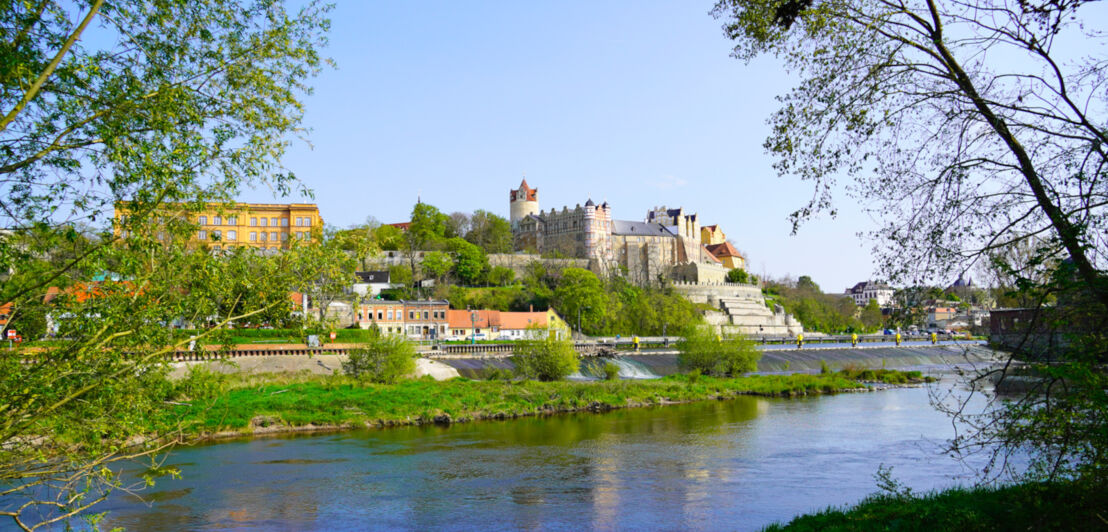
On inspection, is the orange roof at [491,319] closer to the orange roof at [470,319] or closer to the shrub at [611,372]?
the orange roof at [470,319]

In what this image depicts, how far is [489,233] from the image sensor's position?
4134 inches

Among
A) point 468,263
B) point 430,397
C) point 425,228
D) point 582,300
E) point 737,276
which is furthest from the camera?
point 737,276

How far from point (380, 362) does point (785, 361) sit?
1267 inches

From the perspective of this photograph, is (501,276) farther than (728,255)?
No

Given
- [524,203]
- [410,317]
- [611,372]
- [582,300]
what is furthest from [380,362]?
[524,203]

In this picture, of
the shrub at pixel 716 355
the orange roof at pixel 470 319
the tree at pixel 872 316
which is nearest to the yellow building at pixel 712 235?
the tree at pixel 872 316

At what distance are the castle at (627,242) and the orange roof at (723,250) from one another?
5145 millimetres

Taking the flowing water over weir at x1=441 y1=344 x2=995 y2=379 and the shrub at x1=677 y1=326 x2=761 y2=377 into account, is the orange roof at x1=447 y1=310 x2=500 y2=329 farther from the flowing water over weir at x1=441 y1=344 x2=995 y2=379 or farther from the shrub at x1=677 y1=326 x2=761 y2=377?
the shrub at x1=677 y1=326 x2=761 y2=377

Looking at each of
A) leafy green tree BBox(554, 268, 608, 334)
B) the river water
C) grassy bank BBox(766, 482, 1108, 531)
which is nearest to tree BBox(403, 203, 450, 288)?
leafy green tree BBox(554, 268, 608, 334)

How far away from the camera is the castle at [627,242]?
333 ft

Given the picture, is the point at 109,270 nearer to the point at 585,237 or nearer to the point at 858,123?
the point at 858,123

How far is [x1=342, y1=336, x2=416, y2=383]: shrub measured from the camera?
34.1m

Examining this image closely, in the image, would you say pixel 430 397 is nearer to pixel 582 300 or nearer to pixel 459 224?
pixel 582 300

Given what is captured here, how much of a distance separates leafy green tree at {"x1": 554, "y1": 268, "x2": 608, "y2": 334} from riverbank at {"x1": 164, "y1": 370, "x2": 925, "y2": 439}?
1191 inches
